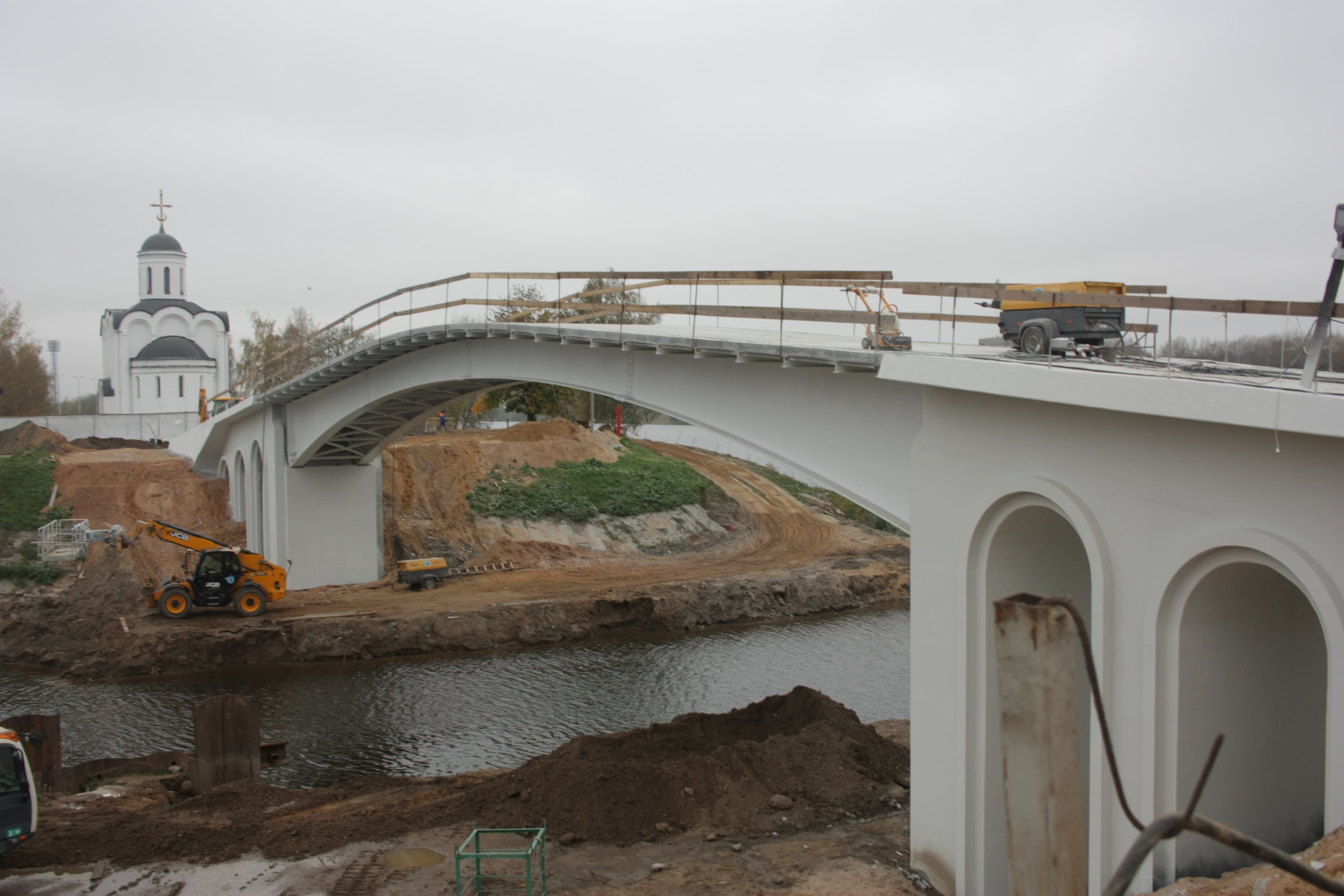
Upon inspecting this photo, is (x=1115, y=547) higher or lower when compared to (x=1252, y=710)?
higher

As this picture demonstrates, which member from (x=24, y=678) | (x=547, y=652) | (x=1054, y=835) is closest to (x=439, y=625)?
(x=547, y=652)

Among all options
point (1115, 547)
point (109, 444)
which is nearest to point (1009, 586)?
point (1115, 547)

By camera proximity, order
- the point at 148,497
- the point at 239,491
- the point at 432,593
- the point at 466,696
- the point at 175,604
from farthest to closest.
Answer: the point at 239,491, the point at 148,497, the point at 432,593, the point at 175,604, the point at 466,696

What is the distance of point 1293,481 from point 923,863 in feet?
18.8

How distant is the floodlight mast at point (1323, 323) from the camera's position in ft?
23.9

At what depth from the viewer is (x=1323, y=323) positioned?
777cm

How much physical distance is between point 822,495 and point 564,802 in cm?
3448

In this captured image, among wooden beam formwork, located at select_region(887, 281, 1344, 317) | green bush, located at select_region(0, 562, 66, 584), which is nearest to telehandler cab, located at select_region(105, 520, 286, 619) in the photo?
green bush, located at select_region(0, 562, 66, 584)

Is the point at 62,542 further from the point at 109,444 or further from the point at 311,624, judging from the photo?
the point at 109,444

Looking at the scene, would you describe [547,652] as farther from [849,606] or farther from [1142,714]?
[1142,714]

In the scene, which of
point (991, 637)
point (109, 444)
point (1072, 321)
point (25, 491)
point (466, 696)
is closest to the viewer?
point (991, 637)

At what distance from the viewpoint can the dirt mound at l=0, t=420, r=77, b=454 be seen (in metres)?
39.6

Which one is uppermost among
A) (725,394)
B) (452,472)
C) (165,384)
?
(725,394)

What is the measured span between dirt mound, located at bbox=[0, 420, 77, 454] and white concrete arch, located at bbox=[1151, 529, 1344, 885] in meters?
41.6
